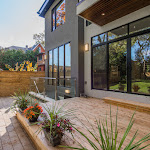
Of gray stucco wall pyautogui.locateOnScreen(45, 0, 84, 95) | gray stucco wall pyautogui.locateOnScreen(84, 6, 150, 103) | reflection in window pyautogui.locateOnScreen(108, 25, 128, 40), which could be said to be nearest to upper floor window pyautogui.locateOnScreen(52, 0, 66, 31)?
gray stucco wall pyautogui.locateOnScreen(45, 0, 84, 95)

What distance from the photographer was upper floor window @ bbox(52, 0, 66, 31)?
267 inches

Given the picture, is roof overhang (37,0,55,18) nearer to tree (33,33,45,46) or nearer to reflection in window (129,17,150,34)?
reflection in window (129,17,150,34)

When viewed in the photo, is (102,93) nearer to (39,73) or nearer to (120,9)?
(120,9)

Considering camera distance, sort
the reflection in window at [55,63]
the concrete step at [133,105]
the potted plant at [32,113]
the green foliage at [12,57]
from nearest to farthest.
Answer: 1. the potted plant at [32,113]
2. the concrete step at [133,105]
3. the reflection in window at [55,63]
4. the green foliage at [12,57]

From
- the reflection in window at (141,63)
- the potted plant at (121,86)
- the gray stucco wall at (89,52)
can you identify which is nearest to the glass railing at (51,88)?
the gray stucco wall at (89,52)

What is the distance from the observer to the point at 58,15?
24.1 feet

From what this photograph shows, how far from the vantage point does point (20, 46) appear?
29922mm

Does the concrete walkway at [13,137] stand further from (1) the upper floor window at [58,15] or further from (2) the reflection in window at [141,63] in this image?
(1) the upper floor window at [58,15]

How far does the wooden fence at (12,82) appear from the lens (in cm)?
719

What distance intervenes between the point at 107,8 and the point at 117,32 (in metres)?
1.06

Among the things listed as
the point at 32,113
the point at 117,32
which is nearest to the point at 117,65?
the point at 117,32

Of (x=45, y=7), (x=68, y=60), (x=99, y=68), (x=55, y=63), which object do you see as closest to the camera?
(x=99, y=68)

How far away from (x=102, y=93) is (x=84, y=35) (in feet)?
9.77

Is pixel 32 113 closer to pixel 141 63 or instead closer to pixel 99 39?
pixel 141 63
